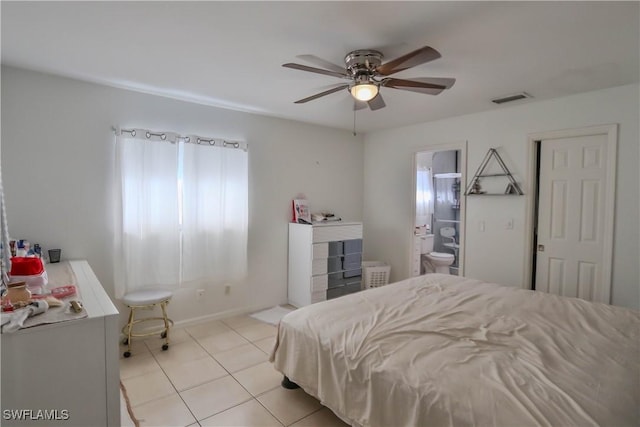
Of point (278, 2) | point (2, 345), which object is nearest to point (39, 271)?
point (2, 345)

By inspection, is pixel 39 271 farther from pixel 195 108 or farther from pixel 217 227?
pixel 195 108

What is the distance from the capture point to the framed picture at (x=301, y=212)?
4133mm

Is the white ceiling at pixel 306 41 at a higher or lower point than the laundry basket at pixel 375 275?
higher

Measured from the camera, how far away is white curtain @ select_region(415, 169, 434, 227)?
16.9 feet

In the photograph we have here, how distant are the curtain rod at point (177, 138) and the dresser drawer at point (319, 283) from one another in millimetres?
1792

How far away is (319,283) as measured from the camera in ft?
12.9

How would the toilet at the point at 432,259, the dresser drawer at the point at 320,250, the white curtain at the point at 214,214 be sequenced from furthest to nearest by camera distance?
the toilet at the point at 432,259, the dresser drawer at the point at 320,250, the white curtain at the point at 214,214

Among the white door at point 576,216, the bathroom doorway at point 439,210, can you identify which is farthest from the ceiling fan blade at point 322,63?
the bathroom doorway at point 439,210

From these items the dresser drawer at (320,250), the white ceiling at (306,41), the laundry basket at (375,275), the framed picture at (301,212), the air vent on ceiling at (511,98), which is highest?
the air vent on ceiling at (511,98)

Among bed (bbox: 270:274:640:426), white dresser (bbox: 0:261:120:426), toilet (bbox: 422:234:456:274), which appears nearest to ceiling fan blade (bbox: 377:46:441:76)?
bed (bbox: 270:274:640:426)

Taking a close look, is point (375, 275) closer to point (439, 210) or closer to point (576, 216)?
point (439, 210)

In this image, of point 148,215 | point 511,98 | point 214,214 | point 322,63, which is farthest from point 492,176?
point 148,215

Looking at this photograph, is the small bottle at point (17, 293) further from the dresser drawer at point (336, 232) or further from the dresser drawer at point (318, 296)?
the dresser drawer at point (318, 296)

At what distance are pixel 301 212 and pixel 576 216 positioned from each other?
2.96m
